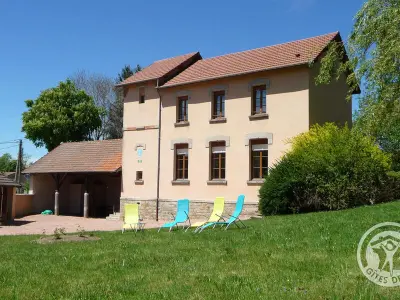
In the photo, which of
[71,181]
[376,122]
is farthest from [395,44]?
[71,181]

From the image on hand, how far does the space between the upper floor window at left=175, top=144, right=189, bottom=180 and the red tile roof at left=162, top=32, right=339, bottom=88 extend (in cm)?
315

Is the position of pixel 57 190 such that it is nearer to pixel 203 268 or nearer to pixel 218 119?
pixel 218 119

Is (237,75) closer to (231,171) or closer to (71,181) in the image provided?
(231,171)

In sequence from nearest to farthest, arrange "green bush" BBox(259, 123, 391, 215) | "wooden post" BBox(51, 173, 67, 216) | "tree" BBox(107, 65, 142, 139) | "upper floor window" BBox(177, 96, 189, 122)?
"green bush" BBox(259, 123, 391, 215) < "upper floor window" BBox(177, 96, 189, 122) < "wooden post" BBox(51, 173, 67, 216) < "tree" BBox(107, 65, 142, 139)

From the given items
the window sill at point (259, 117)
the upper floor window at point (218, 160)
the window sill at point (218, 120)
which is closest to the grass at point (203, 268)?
the window sill at point (259, 117)

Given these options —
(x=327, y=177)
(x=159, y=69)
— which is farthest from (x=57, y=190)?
(x=327, y=177)

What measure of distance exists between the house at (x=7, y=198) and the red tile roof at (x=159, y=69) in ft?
25.0

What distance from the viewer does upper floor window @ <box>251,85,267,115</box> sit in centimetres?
1988

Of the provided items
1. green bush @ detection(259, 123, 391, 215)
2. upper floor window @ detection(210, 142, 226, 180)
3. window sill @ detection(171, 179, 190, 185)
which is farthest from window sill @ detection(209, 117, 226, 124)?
green bush @ detection(259, 123, 391, 215)

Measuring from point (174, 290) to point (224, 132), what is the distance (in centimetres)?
1547

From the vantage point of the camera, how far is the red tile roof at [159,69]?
77.6 ft

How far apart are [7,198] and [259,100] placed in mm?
13856

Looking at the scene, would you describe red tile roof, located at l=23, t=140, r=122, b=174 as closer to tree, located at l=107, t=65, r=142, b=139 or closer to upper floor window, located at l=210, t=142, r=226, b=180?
upper floor window, located at l=210, t=142, r=226, b=180

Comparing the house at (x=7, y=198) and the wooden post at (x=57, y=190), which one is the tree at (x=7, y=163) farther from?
the house at (x=7, y=198)
